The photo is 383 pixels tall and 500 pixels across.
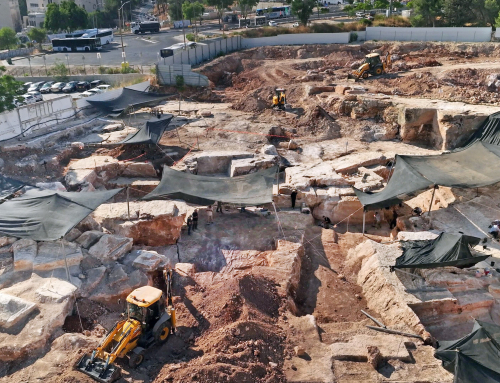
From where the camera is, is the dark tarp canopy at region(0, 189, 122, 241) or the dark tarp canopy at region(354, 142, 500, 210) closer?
the dark tarp canopy at region(0, 189, 122, 241)

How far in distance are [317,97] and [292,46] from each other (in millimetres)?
14699

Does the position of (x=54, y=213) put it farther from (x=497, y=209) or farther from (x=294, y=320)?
(x=497, y=209)

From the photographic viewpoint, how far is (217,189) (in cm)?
1541

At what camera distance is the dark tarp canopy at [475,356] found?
8.48 m

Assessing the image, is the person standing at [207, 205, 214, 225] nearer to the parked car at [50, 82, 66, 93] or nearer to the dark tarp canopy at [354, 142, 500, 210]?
the dark tarp canopy at [354, 142, 500, 210]

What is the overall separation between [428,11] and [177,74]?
25190 millimetres

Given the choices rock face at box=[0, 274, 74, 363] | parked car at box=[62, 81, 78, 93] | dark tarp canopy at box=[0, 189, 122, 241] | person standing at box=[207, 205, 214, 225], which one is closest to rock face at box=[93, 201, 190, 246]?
dark tarp canopy at box=[0, 189, 122, 241]

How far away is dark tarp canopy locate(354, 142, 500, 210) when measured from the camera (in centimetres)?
1491

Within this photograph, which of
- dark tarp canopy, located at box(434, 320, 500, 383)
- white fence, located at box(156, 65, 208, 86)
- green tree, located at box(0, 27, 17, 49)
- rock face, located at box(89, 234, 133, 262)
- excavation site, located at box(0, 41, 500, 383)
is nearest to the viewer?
dark tarp canopy, located at box(434, 320, 500, 383)

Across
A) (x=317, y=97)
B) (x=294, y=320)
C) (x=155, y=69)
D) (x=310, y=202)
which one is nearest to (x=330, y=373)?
(x=294, y=320)

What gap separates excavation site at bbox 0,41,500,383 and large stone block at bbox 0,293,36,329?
30 millimetres

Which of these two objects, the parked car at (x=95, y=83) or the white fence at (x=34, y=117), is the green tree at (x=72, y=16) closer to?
the parked car at (x=95, y=83)

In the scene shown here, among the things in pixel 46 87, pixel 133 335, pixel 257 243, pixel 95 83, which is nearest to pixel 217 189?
pixel 257 243

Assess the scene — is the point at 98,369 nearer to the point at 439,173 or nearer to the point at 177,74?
the point at 439,173
